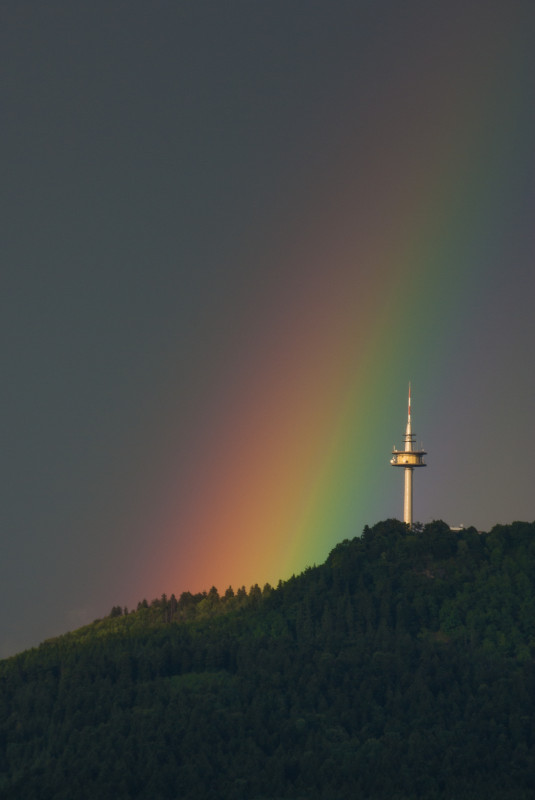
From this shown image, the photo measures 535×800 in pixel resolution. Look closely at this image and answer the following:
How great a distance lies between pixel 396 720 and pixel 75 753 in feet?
134

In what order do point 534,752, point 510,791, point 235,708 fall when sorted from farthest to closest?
→ 1. point 235,708
2. point 534,752
3. point 510,791

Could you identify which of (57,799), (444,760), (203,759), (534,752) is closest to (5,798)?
(57,799)

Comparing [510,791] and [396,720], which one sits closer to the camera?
[510,791]

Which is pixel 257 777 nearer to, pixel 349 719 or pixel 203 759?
pixel 203 759

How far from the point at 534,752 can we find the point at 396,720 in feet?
61.0

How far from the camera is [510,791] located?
173750mm

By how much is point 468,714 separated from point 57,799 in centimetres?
5311

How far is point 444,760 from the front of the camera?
591 ft

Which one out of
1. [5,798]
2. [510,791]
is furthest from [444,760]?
[5,798]

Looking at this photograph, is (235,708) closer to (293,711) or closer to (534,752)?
(293,711)

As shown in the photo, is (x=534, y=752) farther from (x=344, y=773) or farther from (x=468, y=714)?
(x=344, y=773)

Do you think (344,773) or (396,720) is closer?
(344,773)

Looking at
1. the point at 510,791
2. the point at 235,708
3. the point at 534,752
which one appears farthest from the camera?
the point at 235,708

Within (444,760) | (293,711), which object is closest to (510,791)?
(444,760)
